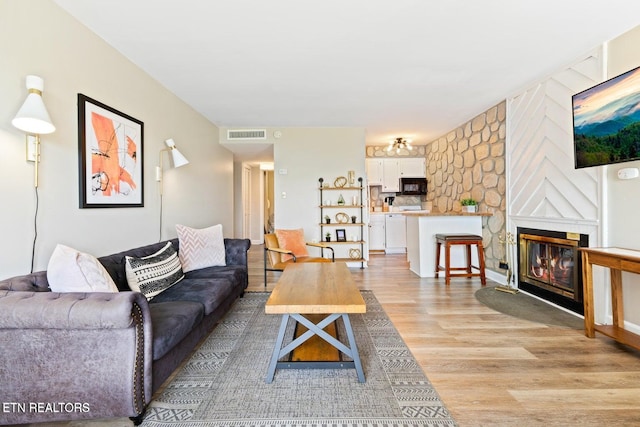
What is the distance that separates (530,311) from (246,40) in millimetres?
3781

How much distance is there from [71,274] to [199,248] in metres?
1.57

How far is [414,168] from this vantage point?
22.4ft

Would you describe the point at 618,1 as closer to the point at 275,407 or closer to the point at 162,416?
the point at 275,407

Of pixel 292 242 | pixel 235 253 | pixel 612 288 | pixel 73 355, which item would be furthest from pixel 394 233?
pixel 73 355

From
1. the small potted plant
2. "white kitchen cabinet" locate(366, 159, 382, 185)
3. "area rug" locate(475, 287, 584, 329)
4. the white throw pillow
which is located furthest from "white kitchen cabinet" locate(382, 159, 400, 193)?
the white throw pillow

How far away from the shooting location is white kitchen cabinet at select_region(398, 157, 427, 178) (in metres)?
6.82

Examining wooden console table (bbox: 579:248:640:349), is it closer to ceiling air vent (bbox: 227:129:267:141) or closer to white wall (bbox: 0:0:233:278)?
white wall (bbox: 0:0:233:278)

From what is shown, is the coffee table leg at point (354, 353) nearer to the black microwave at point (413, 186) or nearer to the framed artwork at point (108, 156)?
the framed artwork at point (108, 156)

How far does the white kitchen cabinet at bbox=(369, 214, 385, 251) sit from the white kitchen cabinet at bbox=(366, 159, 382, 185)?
861 millimetres

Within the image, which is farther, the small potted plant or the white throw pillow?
the small potted plant

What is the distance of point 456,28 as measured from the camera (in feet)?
7.57

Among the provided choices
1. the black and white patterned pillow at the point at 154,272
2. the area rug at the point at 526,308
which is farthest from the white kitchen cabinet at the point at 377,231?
the black and white patterned pillow at the point at 154,272

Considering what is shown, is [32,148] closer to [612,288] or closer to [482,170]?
[612,288]

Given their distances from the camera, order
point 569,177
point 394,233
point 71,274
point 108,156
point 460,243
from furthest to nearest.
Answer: point 394,233, point 460,243, point 569,177, point 108,156, point 71,274
